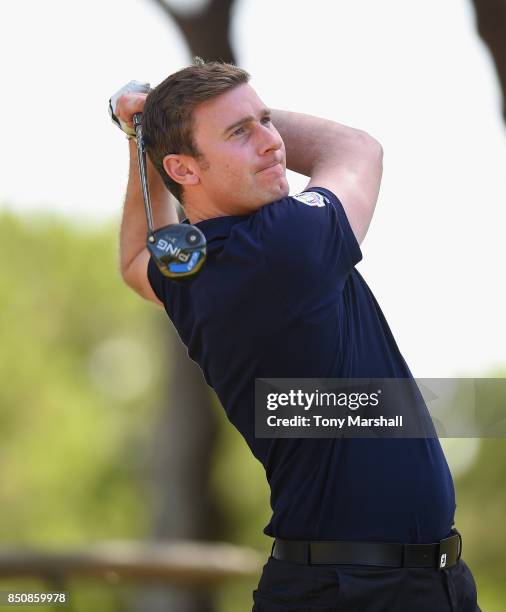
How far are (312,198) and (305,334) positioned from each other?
0.34m

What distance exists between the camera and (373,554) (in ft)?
8.49

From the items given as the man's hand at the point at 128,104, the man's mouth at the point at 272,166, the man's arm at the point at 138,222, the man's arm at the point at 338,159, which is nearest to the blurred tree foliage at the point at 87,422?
the man's arm at the point at 138,222

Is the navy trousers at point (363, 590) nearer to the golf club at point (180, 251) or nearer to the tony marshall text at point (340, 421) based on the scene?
the tony marshall text at point (340, 421)

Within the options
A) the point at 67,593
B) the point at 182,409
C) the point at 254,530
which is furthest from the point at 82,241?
the point at 67,593

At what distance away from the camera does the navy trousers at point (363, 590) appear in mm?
2553

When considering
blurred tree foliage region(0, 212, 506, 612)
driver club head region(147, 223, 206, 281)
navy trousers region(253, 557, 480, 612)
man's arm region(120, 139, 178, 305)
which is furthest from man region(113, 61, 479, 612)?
blurred tree foliage region(0, 212, 506, 612)

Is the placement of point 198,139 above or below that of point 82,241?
above

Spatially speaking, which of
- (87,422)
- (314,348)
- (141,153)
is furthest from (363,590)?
(87,422)

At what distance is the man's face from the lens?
272 cm

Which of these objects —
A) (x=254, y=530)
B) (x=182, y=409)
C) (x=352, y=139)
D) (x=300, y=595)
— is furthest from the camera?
(x=254, y=530)

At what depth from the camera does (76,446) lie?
23.7 m

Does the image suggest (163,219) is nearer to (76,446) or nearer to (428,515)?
(428,515)

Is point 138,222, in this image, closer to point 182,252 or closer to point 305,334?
point 182,252

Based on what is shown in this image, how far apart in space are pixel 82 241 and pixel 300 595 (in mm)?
25491
